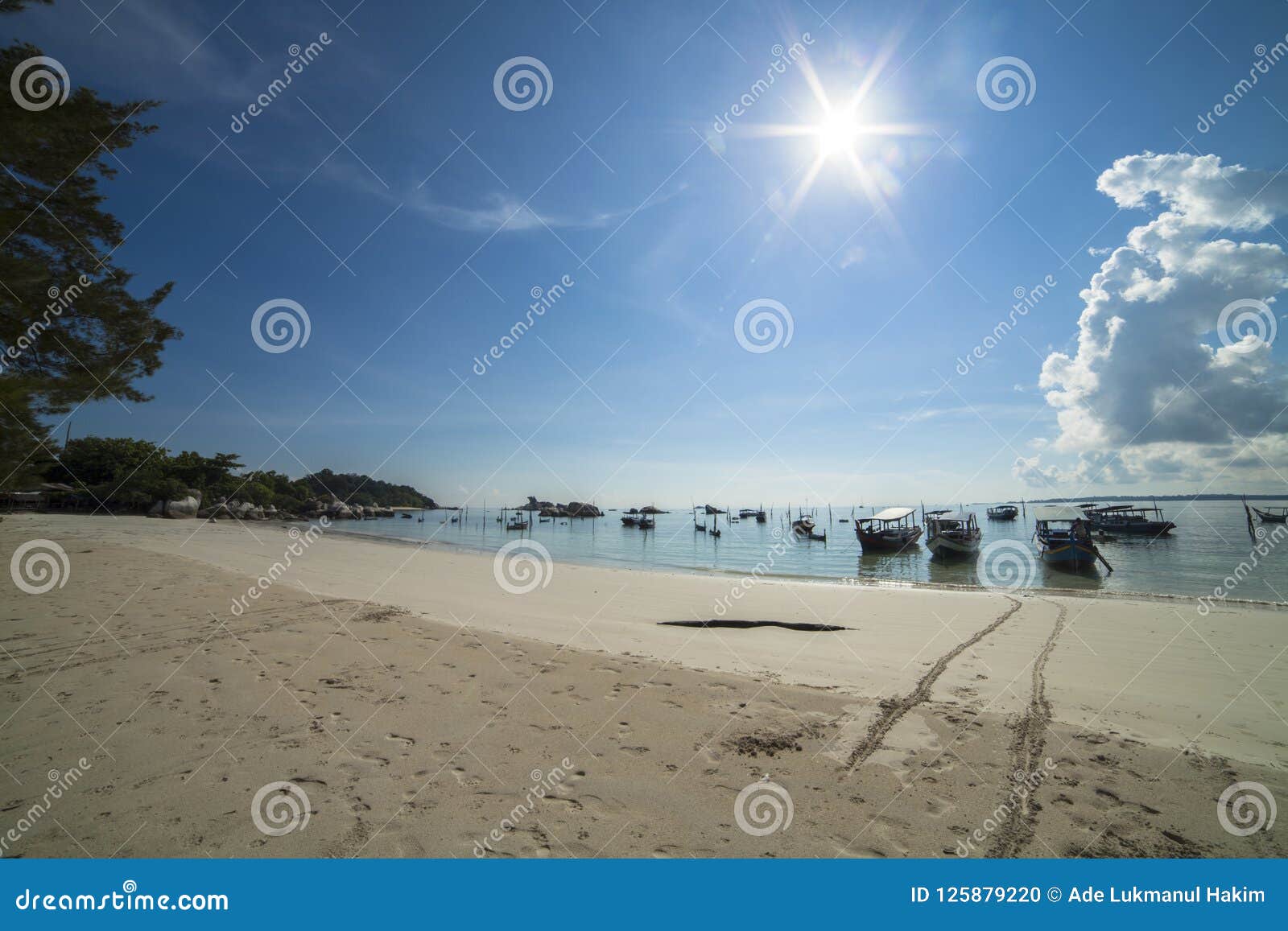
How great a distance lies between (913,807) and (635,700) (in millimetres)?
2994

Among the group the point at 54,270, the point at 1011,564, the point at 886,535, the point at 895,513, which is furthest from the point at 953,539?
the point at 54,270

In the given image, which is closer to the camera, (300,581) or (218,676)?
(218,676)

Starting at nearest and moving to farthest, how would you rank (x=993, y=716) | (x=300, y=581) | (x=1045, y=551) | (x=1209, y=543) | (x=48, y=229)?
(x=993, y=716)
(x=48, y=229)
(x=300, y=581)
(x=1045, y=551)
(x=1209, y=543)

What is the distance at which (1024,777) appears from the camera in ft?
14.3

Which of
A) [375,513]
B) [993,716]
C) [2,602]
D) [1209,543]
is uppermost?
[1209,543]

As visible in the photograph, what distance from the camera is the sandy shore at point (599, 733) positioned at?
11.5 ft

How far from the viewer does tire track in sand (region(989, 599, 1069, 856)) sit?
353 cm

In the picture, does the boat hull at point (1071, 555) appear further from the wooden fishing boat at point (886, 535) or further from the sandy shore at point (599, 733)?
the sandy shore at point (599, 733)

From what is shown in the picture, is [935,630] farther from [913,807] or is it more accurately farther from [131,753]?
[131,753]

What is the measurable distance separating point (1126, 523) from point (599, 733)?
7382 centimetres

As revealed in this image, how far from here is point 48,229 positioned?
765 cm

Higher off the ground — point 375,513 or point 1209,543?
point 1209,543

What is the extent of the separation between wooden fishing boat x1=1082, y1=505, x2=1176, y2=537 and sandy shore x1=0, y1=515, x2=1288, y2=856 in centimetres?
5884

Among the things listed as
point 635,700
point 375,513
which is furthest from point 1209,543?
point 375,513
